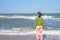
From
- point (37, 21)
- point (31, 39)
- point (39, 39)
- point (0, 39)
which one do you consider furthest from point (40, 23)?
point (0, 39)

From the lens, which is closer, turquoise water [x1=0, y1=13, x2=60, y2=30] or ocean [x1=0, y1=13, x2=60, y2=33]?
ocean [x1=0, y1=13, x2=60, y2=33]

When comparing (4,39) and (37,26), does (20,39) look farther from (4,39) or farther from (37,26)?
(37,26)

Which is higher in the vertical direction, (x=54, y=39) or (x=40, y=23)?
(x=40, y=23)

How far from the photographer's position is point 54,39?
35.0 feet

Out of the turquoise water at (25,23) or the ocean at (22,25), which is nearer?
the ocean at (22,25)

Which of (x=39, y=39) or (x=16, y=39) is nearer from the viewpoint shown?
(x=39, y=39)

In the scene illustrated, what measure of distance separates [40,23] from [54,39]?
109 inches

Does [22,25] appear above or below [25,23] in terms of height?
above

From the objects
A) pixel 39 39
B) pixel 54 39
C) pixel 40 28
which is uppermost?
pixel 40 28

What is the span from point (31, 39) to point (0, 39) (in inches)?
73.6

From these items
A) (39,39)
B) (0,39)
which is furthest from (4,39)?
(39,39)

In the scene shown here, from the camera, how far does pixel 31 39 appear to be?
10.8 metres

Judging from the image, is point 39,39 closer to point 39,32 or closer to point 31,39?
point 39,32

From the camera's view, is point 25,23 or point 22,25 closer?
point 22,25
